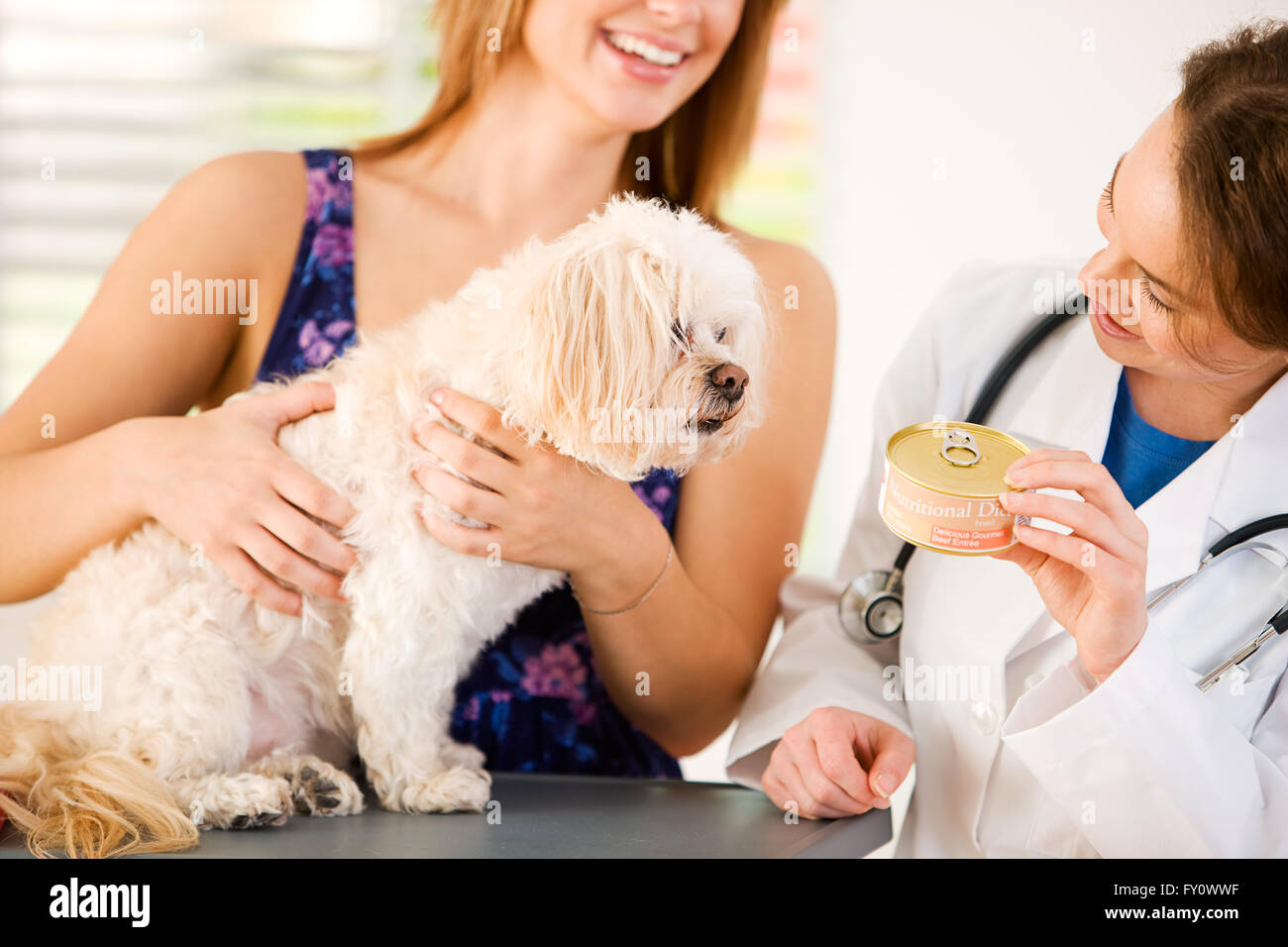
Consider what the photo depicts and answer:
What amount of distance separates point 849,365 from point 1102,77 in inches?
52.5

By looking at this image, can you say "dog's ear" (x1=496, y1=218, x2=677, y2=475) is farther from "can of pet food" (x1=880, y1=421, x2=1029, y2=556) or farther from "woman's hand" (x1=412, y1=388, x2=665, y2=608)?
"can of pet food" (x1=880, y1=421, x2=1029, y2=556)

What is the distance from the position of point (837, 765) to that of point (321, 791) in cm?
61

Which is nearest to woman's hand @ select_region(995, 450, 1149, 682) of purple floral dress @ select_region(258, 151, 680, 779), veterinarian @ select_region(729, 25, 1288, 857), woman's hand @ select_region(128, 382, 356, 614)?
veterinarian @ select_region(729, 25, 1288, 857)

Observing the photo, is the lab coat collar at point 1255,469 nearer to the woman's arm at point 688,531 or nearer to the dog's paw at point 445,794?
the woman's arm at point 688,531

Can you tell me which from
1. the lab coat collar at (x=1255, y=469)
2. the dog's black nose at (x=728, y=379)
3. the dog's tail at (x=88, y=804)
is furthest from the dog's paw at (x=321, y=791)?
the lab coat collar at (x=1255, y=469)

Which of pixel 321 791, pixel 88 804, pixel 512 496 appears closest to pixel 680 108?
pixel 512 496

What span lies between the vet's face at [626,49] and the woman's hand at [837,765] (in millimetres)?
859

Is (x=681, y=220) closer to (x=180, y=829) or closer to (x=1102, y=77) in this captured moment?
(x=180, y=829)

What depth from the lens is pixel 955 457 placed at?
97cm

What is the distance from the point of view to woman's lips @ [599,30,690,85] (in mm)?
1371

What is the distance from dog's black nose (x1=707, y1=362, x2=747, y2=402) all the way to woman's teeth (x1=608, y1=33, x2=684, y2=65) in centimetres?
51

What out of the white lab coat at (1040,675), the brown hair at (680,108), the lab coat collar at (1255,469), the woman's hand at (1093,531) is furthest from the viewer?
the brown hair at (680,108)

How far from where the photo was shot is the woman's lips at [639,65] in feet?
4.50
